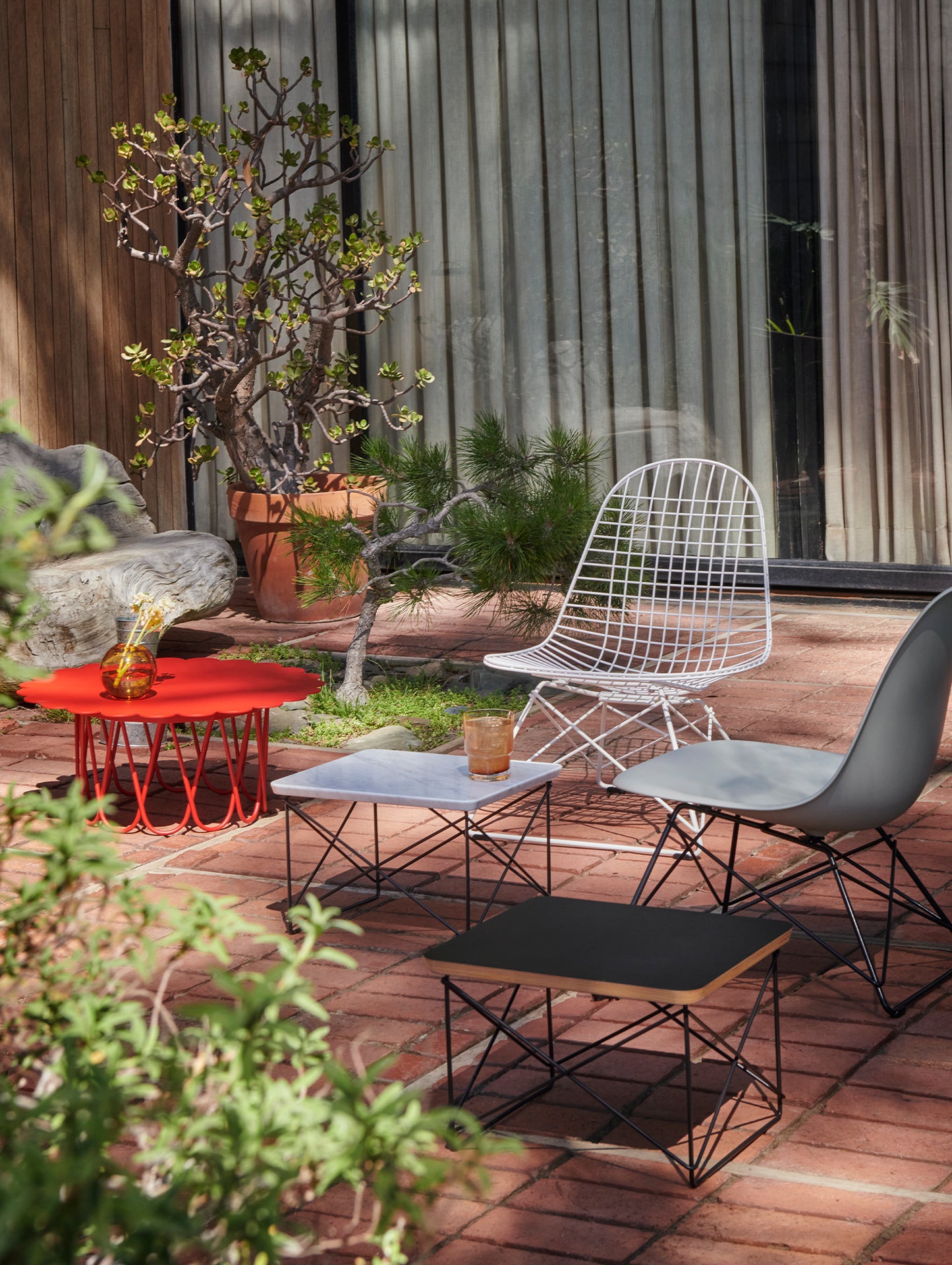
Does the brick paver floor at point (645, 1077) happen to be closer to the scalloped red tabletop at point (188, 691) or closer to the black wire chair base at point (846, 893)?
the black wire chair base at point (846, 893)

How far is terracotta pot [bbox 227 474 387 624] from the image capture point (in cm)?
658

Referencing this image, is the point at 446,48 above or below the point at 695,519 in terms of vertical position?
above

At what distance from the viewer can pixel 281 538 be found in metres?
6.59

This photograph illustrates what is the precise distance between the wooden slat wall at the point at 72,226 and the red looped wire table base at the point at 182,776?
138 inches

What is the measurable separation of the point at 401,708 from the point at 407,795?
2.11m

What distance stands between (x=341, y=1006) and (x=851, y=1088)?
947 millimetres

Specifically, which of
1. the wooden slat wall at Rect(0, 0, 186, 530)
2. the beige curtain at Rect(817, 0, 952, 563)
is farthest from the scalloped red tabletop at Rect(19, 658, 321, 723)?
the wooden slat wall at Rect(0, 0, 186, 530)

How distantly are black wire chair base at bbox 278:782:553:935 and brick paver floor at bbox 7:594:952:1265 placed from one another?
0.16 ft

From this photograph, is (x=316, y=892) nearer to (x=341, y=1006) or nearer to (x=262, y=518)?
(x=341, y=1006)

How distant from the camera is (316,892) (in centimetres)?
355

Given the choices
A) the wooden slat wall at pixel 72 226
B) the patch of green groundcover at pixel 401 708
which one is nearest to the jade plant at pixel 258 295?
the wooden slat wall at pixel 72 226

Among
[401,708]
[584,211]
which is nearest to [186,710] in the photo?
[401,708]

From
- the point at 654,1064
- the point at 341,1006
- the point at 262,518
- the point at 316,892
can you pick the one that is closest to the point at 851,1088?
the point at 654,1064

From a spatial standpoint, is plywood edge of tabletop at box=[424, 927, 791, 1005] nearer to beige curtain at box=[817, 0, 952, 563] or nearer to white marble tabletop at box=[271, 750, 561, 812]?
white marble tabletop at box=[271, 750, 561, 812]
